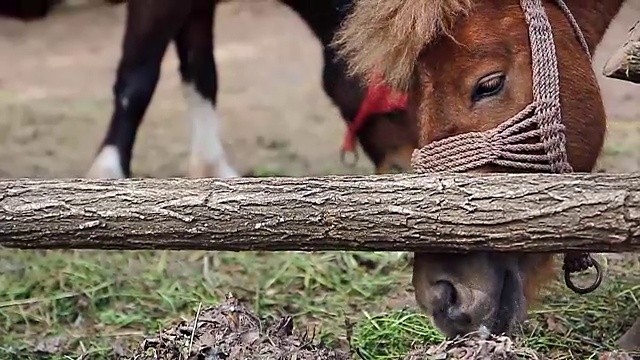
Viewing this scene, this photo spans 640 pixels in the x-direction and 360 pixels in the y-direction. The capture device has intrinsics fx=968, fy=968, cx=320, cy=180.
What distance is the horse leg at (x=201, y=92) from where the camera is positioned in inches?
139

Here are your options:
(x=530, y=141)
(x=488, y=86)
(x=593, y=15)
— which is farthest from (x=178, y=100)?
(x=530, y=141)

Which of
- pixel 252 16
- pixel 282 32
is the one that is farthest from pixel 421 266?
pixel 252 16

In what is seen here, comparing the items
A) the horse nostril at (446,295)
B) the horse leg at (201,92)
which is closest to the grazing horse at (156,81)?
the horse leg at (201,92)

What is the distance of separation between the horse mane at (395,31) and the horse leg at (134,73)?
1.12 meters

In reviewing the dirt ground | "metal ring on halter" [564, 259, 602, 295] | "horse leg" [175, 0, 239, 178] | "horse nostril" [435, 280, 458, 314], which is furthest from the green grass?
the dirt ground

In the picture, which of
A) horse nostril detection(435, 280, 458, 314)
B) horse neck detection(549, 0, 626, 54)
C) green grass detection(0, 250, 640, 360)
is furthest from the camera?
green grass detection(0, 250, 640, 360)

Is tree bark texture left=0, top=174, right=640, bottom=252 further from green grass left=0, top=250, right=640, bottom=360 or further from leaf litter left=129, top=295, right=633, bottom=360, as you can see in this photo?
green grass left=0, top=250, right=640, bottom=360

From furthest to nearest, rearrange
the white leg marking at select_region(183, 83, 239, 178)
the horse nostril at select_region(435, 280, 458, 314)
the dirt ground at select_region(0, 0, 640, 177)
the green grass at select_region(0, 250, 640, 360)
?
the dirt ground at select_region(0, 0, 640, 177) → the white leg marking at select_region(183, 83, 239, 178) → the green grass at select_region(0, 250, 640, 360) → the horse nostril at select_region(435, 280, 458, 314)

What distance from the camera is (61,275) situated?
8.77 ft

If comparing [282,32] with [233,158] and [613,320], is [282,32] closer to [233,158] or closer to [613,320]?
[233,158]

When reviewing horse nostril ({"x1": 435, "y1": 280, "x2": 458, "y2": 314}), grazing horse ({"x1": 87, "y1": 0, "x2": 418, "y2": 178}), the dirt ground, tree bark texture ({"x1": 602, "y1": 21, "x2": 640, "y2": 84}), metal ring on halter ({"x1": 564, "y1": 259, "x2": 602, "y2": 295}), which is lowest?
the dirt ground

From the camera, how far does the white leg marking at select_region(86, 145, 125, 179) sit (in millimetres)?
2992

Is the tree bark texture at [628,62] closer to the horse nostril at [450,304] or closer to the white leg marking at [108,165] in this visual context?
the horse nostril at [450,304]

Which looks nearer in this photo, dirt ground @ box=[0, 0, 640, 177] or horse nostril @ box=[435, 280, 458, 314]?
horse nostril @ box=[435, 280, 458, 314]
